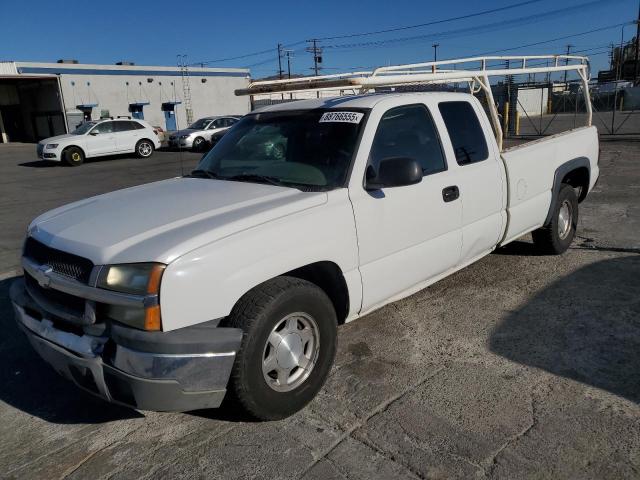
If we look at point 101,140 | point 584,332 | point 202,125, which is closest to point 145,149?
point 101,140

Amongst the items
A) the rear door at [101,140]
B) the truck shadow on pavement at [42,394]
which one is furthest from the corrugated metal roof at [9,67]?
the truck shadow on pavement at [42,394]

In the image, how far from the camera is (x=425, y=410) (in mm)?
3135

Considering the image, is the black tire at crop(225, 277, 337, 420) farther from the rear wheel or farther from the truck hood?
the rear wheel

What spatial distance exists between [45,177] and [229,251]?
1693cm

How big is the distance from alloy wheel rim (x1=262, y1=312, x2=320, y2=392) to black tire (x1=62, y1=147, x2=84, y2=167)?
20126 mm

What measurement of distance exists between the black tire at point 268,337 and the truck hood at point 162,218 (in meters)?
0.39

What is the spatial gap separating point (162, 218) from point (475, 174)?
250cm

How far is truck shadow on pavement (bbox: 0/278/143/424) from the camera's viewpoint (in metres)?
3.29

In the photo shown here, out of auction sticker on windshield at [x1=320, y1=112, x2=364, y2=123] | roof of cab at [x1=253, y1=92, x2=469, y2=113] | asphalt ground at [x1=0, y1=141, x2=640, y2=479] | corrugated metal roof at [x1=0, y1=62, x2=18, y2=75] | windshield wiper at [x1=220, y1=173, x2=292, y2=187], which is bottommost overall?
asphalt ground at [x1=0, y1=141, x2=640, y2=479]

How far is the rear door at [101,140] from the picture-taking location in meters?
21.3

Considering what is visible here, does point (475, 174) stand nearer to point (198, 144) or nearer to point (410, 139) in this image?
point (410, 139)

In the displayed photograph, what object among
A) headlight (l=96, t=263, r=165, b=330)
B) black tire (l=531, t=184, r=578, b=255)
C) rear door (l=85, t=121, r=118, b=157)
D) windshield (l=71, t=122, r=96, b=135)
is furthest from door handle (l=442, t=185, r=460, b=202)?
windshield (l=71, t=122, r=96, b=135)

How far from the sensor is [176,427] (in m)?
3.13

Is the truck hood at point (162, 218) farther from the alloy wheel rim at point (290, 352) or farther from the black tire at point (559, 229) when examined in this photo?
the black tire at point (559, 229)
